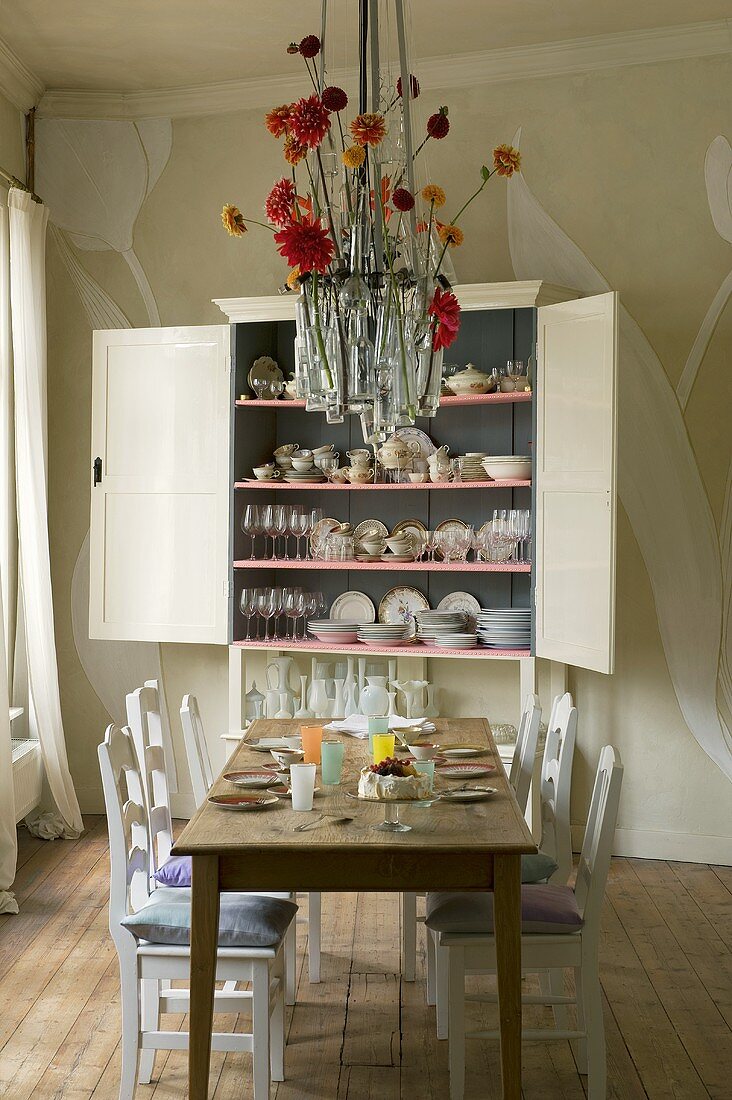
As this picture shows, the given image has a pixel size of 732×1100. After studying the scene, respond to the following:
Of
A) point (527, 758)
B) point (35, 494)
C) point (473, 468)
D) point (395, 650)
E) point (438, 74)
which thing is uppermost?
point (438, 74)

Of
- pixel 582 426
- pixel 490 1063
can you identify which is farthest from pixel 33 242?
pixel 490 1063

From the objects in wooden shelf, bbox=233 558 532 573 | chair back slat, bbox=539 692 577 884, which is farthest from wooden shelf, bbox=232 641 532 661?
chair back slat, bbox=539 692 577 884

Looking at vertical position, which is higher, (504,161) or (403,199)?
(504,161)

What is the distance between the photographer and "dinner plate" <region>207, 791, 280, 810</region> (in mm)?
2555

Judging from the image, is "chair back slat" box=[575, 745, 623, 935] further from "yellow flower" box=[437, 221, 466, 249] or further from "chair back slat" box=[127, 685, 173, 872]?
"yellow flower" box=[437, 221, 466, 249]

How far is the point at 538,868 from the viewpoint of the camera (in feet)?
9.61

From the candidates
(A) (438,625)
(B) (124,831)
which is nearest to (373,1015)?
(B) (124,831)

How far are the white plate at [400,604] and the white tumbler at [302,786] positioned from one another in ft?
7.42

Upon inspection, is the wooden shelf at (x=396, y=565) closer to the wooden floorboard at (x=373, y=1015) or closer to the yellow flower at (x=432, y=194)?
the wooden floorboard at (x=373, y=1015)

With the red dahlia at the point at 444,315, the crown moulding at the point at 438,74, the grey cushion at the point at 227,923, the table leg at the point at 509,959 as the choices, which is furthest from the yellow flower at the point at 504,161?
the crown moulding at the point at 438,74

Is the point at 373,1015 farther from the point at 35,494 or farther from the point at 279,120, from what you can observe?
the point at 35,494

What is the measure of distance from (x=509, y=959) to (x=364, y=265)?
164 cm

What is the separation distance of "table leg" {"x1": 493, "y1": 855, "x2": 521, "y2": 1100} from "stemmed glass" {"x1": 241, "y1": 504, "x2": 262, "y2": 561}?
2.60m

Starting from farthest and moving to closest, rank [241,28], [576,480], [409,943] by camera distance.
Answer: [241,28] → [576,480] → [409,943]
